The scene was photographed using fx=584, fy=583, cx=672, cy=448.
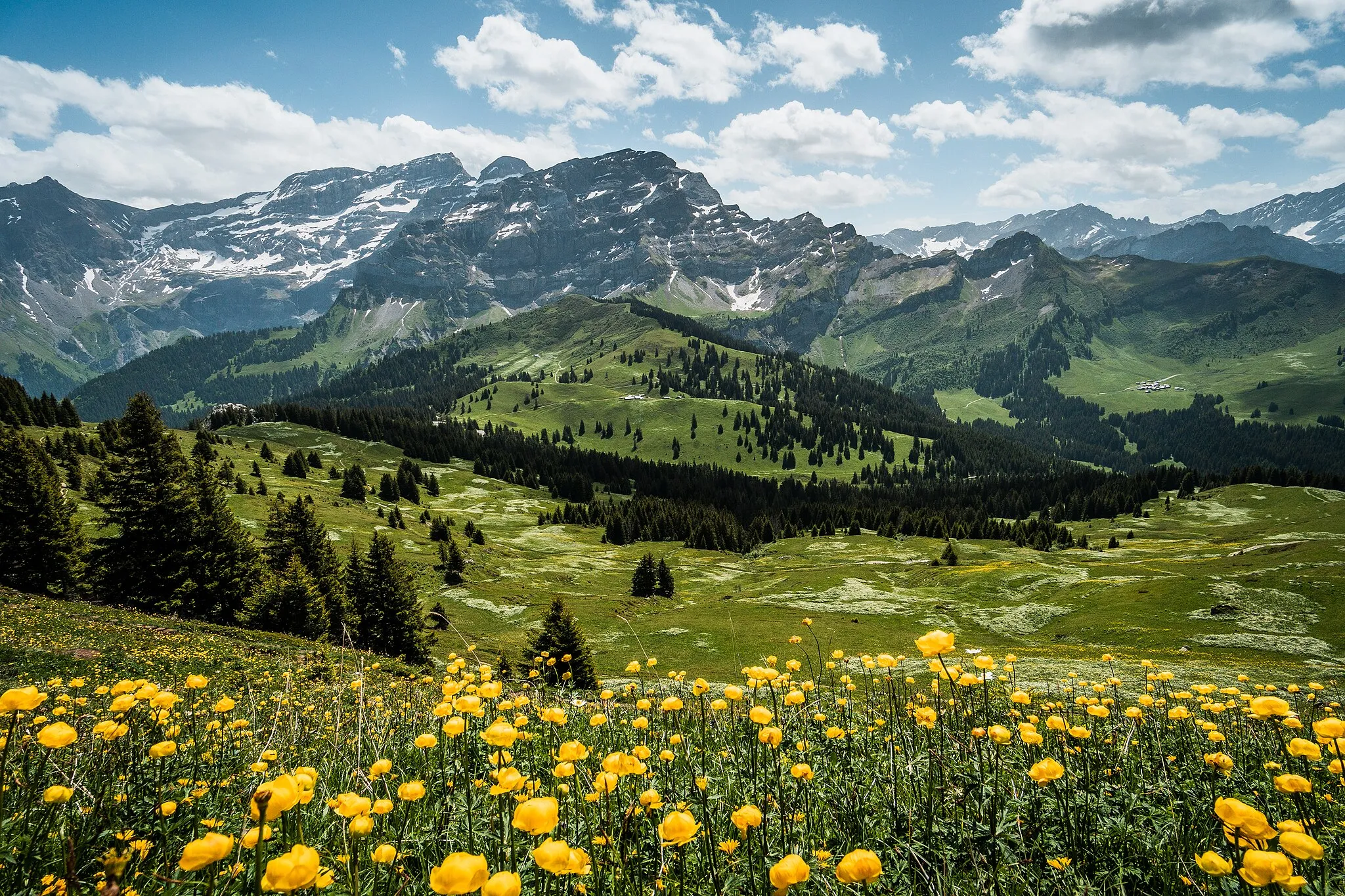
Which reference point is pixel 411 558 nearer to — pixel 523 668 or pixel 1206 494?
pixel 523 668

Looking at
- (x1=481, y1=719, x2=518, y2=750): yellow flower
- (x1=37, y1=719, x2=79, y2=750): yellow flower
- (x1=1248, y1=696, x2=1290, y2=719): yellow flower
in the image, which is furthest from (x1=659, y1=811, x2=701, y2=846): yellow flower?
(x1=1248, y1=696, x2=1290, y2=719): yellow flower

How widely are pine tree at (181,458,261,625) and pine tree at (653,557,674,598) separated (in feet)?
141

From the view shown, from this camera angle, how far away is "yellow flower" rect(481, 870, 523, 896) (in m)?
2.05

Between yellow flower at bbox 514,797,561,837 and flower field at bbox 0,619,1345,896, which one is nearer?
yellow flower at bbox 514,797,561,837

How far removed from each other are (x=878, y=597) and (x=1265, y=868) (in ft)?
212

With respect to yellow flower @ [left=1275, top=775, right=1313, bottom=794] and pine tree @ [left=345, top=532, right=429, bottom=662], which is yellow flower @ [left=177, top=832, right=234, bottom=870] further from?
pine tree @ [left=345, top=532, right=429, bottom=662]

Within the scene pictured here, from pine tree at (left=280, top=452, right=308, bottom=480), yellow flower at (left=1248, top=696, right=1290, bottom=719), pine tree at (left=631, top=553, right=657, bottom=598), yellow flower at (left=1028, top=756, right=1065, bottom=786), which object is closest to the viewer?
yellow flower at (left=1028, top=756, right=1065, bottom=786)

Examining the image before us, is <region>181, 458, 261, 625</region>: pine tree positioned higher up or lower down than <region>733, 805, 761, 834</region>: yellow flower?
lower down

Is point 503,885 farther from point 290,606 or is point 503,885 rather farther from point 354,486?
point 354,486

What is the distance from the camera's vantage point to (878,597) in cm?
6222

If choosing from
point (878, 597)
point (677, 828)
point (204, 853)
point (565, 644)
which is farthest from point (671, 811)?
point (878, 597)

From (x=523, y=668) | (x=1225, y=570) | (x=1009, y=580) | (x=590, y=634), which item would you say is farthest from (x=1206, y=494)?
(x=523, y=668)

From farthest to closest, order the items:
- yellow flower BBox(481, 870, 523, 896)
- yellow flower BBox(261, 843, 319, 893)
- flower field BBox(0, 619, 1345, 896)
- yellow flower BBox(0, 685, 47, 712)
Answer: yellow flower BBox(0, 685, 47, 712), flower field BBox(0, 619, 1345, 896), yellow flower BBox(481, 870, 523, 896), yellow flower BBox(261, 843, 319, 893)

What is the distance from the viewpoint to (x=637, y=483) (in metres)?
191
